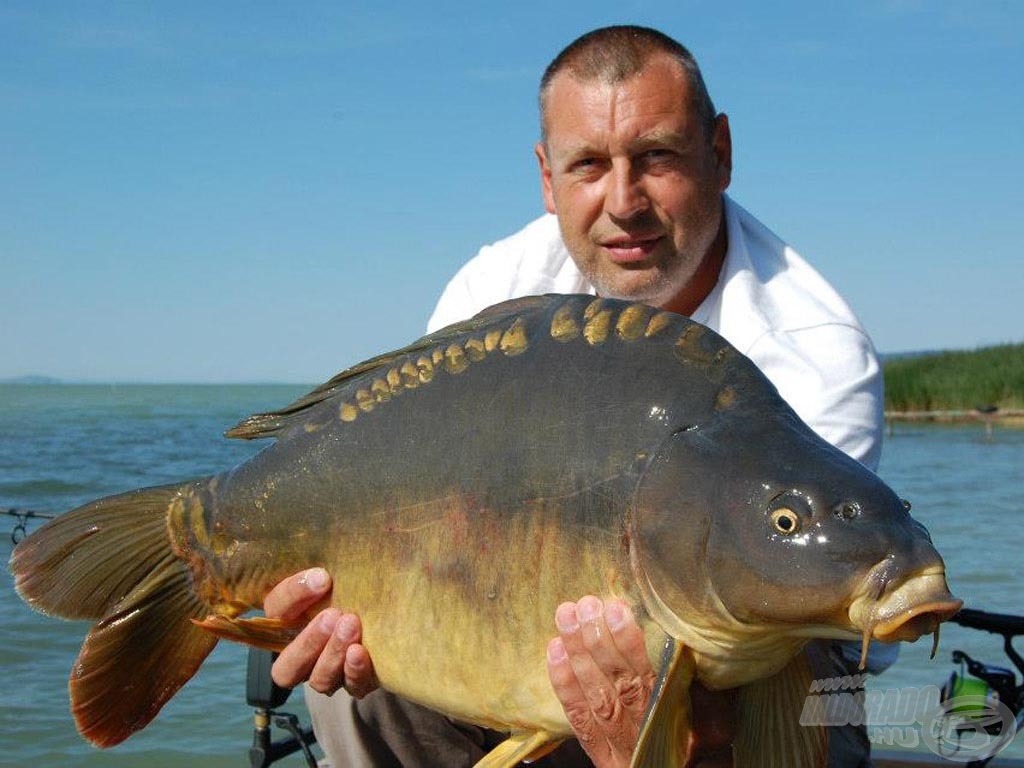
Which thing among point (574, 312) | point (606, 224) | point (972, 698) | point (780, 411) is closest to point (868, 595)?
point (780, 411)

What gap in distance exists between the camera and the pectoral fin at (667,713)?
2.20 meters

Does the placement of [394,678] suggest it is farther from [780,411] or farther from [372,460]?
[780,411]

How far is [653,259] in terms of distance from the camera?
3633 mm

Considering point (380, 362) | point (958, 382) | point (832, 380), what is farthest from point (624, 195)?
point (958, 382)

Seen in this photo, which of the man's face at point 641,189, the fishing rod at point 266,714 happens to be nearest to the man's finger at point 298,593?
the fishing rod at point 266,714

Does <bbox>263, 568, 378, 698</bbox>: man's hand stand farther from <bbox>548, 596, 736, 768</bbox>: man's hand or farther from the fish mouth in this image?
the fish mouth

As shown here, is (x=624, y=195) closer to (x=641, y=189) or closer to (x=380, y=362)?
(x=641, y=189)

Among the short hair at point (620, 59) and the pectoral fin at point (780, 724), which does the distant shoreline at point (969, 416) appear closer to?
the short hair at point (620, 59)

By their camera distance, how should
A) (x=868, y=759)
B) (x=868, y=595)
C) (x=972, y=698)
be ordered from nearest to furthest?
(x=868, y=595) < (x=868, y=759) < (x=972, y=698)

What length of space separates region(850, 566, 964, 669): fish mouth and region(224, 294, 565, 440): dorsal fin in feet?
3.11

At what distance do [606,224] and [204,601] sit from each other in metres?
1.56

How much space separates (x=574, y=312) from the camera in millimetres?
2529

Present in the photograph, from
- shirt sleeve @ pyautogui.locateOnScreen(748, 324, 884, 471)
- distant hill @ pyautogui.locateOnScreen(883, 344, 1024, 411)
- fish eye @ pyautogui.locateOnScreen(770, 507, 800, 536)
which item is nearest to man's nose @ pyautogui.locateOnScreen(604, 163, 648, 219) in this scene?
shirt sleeve @ pyautogui.locateOnScreen(748, 324, 884, 471)

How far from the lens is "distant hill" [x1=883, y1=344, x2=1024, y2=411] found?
2853 centimetres
